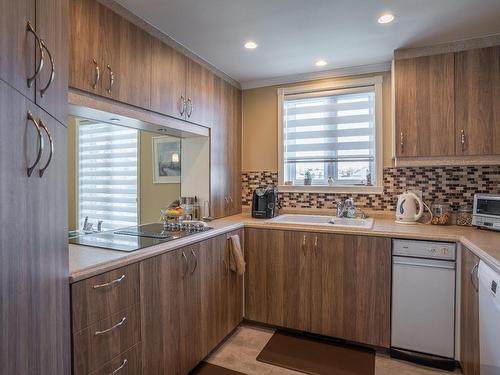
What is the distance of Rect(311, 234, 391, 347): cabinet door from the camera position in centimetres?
217

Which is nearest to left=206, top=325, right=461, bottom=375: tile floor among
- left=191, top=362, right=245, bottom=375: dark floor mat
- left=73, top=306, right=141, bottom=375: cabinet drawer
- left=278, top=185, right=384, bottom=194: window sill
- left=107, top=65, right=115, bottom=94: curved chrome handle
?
left=191, top=362, right=245, bottom=375: dark floor mat

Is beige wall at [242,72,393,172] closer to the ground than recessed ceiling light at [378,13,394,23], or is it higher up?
closer to the ground

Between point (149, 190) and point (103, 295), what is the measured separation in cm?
187

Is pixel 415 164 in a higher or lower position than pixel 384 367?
higher

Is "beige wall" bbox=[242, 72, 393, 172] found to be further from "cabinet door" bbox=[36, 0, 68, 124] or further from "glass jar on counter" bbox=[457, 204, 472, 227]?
"cabinet door" bbox=[36, 0, 68, 124]

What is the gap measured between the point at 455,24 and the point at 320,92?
1180 millimetres

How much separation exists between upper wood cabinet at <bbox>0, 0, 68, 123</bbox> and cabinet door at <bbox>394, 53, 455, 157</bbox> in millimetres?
2287

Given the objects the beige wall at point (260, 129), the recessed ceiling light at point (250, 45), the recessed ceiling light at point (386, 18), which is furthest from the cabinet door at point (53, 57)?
the beige wall at point (260, 129)

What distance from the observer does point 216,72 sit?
279 cm

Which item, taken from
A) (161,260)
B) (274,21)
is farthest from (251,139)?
(161,260)

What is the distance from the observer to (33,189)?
968 millimetres

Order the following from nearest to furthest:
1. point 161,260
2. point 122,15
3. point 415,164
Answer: point 161,260 < point 122,15 < point 415,164

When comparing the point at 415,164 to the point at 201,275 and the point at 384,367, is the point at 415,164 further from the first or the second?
the point at 201,275

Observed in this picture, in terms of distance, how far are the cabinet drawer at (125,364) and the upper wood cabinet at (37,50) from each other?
105 cm
